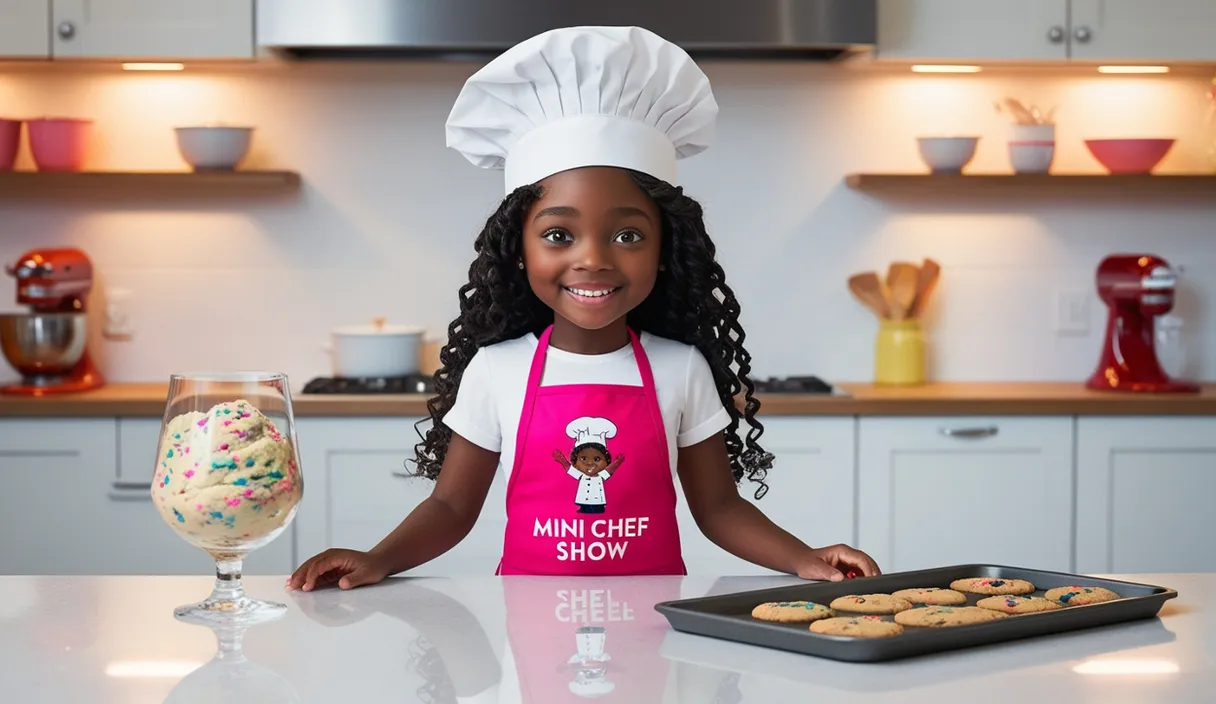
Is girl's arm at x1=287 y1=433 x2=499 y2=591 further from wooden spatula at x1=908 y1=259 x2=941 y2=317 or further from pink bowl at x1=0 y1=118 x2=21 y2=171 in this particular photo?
pink bowl at x1=0 y1=118 x2=21 y2=171

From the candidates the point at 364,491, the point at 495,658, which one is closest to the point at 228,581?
the point at 495,658

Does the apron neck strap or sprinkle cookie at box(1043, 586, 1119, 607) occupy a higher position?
the apron neck strap

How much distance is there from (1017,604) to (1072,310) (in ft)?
7.83

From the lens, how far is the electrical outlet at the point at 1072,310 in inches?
126

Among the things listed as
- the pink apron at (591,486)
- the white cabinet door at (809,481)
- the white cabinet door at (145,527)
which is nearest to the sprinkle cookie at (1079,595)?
the pink apron at (591,486)

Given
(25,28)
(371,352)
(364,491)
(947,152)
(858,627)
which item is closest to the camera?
(858,627)

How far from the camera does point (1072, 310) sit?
10.5 ft

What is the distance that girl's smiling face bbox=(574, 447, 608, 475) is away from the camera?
1.42 m

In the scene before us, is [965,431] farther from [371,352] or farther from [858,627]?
[858,627]

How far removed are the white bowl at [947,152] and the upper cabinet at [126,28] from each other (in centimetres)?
147

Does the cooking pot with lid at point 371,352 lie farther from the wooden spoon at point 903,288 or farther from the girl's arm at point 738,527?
the girl's arm at point 738,527

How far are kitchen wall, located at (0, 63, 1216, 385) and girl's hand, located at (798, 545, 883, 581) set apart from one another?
6.40ft

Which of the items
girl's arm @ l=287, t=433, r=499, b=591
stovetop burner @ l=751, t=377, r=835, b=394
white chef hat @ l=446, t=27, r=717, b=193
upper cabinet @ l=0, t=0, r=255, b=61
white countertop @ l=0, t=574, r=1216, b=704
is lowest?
white countertop @ l=0, t=574, r=1216, b=704

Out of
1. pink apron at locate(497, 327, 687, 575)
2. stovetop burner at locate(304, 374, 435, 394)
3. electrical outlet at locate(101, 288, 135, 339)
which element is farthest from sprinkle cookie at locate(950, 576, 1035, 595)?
electrical outlet at locate(101, 288, 135, 339)
